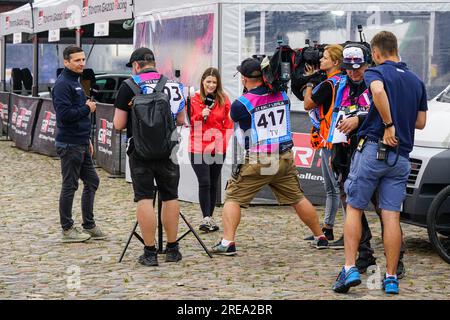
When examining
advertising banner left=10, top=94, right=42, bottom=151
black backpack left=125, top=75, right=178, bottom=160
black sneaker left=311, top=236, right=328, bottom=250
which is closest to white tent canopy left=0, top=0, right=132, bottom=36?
advertising banner left=10, top=94, right=42, bottom=151

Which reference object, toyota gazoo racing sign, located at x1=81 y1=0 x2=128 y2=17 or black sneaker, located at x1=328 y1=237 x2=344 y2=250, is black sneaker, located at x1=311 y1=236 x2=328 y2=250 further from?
toyota gazoo racing sign, located at x1=81 y1=0 x2=128 y2=17

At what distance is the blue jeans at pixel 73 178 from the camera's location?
884cm

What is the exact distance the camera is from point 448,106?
28.5 ft

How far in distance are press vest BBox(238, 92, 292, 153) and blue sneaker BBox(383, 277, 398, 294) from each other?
1835mm

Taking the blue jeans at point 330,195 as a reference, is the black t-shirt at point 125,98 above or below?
above

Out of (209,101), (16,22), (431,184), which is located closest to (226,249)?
(431,184)

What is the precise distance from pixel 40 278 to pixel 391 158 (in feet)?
9.40

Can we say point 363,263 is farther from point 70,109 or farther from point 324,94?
point 70,109

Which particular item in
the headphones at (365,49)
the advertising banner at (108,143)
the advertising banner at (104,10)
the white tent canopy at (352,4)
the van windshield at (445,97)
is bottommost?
the advertising banner at (108,143)

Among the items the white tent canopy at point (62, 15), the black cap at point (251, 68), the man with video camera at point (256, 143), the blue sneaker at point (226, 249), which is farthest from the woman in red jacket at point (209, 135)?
the white tent canopy at point (62, 15)

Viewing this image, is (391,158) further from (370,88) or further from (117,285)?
(117,285)

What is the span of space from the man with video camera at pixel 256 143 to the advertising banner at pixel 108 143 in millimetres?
6542

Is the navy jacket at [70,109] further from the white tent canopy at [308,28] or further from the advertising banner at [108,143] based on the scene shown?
the advertising banner at [108,143]
